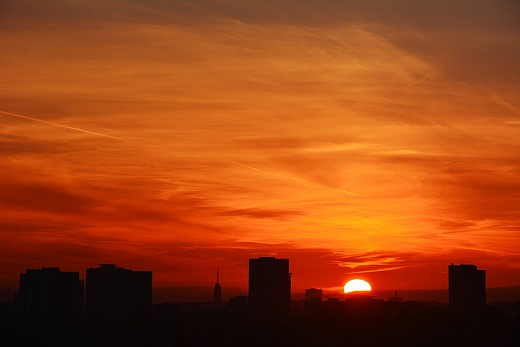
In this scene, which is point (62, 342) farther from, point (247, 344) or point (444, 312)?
point (444, 312)

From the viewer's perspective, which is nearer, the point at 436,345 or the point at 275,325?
the point at 436,345

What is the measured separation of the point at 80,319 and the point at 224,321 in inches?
936

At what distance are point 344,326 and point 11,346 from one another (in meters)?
53.8

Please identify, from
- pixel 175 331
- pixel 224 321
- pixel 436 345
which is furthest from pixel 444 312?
pixel 175 331

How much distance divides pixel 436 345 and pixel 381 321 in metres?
18.3

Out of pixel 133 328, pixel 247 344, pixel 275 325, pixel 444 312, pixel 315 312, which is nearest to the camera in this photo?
pixel 247 344

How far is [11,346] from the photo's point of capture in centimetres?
13475

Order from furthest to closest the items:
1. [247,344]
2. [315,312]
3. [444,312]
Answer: [315,312] → [444,312] → [247,344]

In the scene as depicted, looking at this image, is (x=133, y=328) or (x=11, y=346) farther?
(x=133, y=328)

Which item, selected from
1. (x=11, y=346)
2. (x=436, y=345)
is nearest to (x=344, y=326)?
(x=436, y=345)

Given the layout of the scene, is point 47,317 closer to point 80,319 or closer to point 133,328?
point 80,319

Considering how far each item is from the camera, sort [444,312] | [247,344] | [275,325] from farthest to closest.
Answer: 1. [444,312]
2. [275,325]
3. [247,344]

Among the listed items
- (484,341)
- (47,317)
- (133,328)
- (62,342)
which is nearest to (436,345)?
(484,341)

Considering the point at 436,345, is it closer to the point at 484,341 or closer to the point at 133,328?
the point at 484,341
